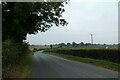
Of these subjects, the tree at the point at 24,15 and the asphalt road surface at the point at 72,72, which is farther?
the tree at the point at 24,15

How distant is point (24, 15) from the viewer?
99.2 ft

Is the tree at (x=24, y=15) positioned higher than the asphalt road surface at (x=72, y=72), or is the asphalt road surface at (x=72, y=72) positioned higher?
the tree at (x=24, y=15)

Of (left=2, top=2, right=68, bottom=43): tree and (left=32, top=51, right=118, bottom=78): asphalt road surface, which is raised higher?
(left=2, top=2, right=68, bottom=43): tree

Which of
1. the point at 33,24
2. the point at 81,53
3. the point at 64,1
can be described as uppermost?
the point at 64,1

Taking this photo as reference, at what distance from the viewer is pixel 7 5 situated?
3038cm

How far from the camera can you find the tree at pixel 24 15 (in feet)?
96.2

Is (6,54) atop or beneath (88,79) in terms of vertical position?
atop

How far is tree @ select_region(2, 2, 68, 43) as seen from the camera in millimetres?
29328

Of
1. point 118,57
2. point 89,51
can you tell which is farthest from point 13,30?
point 89,51

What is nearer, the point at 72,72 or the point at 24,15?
the point at 72,72

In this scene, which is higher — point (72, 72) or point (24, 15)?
point (24, 15)

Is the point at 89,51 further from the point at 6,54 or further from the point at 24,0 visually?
the point at 6,54

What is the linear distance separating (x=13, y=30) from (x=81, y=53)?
35.2 m

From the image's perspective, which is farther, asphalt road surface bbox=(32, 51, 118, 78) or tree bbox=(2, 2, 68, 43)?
tree bbox=(2, 2, 68, 43)
